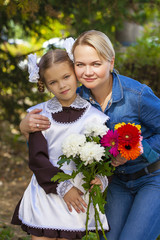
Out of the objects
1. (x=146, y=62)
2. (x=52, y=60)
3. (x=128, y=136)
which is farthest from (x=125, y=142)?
(x=146, y=62)

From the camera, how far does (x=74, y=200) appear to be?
7.30 feet

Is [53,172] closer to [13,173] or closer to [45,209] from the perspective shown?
[45,209]

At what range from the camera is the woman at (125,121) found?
2.28 m

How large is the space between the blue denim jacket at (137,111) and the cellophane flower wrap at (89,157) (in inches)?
13.4

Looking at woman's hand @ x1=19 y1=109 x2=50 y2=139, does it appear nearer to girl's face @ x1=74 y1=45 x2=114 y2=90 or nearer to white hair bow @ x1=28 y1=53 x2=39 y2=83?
white hair bow @ x1=28 y1=53 x2=39 y2=83

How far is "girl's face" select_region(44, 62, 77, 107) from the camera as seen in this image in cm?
231

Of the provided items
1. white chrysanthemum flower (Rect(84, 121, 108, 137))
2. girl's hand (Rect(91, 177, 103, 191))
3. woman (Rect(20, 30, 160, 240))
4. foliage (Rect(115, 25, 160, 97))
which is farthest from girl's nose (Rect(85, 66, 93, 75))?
foliage (Rect(115, 25, 160, 97))

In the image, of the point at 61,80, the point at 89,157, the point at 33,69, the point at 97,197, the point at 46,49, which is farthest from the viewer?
the point at 46,49

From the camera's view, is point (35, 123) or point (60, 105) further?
point (60, 105)

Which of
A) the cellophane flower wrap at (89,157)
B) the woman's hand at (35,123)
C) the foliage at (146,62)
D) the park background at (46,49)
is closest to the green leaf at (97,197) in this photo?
the cellophane flower wrap at (89,157)

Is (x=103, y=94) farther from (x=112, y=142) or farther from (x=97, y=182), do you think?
(x=97, y=182)

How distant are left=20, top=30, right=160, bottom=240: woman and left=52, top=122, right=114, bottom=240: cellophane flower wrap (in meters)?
0.16

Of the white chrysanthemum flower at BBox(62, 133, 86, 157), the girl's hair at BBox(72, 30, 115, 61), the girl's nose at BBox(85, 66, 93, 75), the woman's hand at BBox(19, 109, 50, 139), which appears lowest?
the woman's hand at BBox(19, 109, 50, 139)

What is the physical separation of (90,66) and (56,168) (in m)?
0.74
